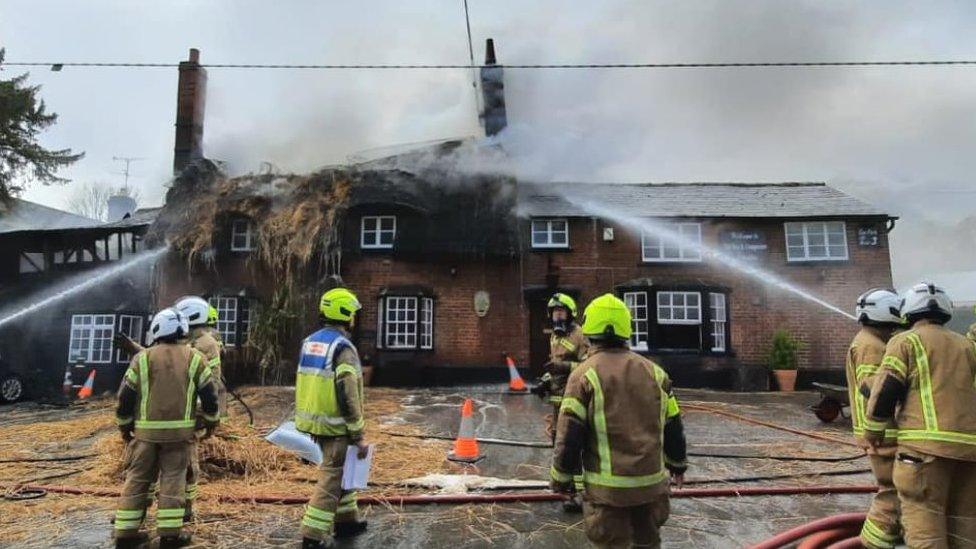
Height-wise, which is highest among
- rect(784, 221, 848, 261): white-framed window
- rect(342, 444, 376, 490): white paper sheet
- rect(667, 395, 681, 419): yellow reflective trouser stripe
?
Result: rect(784, 221, 848, 261): white-framed window

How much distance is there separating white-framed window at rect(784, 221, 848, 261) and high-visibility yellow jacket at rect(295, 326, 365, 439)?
15.3 m

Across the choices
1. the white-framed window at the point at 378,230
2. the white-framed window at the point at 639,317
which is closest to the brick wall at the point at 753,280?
the white-framed window at the point at 639,317

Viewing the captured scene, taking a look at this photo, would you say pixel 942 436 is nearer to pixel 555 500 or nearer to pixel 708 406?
pixel 555 500

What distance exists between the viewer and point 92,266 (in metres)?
18.2

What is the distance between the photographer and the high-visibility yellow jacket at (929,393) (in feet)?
10.3

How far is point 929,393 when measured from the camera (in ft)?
10.8

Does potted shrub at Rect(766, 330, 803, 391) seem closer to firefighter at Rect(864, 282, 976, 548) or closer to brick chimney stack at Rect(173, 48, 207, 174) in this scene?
firefighter at Rect(864, 282, 976, 548)

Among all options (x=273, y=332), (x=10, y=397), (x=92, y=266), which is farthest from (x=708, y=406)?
(x=92, y=266)

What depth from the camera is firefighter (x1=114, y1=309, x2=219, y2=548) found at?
4043mm

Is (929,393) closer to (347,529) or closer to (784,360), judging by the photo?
(347,529)

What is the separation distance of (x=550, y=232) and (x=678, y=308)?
4270mm

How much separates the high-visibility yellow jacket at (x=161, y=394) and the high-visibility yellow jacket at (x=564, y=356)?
3195mm

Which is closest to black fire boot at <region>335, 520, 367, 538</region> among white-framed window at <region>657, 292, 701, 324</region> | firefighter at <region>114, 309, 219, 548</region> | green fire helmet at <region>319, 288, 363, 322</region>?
firefighter at <region>114, 309, 219, 548</region>

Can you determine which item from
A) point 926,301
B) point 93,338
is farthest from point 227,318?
point 926,301
